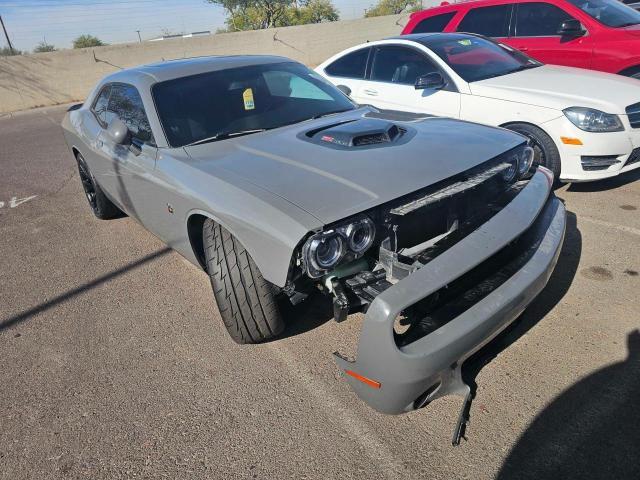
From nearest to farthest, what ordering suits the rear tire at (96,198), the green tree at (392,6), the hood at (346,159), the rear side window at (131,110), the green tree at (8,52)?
1. the hood at (346,159)
2. the rear side window at (131,110)
3. the rear tire at (96,198)
4. the green tree at (8,52)
5. the green tree at (392,6)

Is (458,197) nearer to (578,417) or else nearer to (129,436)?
(578,417)

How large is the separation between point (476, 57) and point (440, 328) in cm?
434

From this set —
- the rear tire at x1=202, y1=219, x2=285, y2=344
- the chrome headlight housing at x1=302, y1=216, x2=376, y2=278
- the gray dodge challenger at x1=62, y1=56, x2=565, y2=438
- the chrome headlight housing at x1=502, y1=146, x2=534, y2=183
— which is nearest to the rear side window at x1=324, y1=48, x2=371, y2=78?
the gray dodge challenger at x1=62, y1=56, x2=565, y2=438

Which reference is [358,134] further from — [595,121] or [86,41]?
[86,41]

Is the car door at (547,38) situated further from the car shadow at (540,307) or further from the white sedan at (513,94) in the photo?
the car shadow at (540,307)

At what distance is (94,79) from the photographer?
1719cm

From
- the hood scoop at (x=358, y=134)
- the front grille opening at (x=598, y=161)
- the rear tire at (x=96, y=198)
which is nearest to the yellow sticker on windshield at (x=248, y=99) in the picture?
the hood scoop at (x=358, y=134)

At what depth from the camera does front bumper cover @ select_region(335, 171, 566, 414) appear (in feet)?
5.98

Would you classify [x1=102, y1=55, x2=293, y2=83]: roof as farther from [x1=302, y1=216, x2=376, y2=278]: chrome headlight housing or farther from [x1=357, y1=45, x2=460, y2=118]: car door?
[x1=302, y1=216, x2=376, y2=278]: chrome headlight housing

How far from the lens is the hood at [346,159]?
2164 millimetres

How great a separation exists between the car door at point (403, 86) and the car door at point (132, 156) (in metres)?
2.80

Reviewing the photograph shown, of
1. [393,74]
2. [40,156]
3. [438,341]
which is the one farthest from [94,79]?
[438,341]

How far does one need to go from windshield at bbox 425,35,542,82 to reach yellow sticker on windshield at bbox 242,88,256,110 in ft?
8.30

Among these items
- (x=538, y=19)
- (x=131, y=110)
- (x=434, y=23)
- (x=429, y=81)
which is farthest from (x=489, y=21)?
→ (x=131, y=110)
